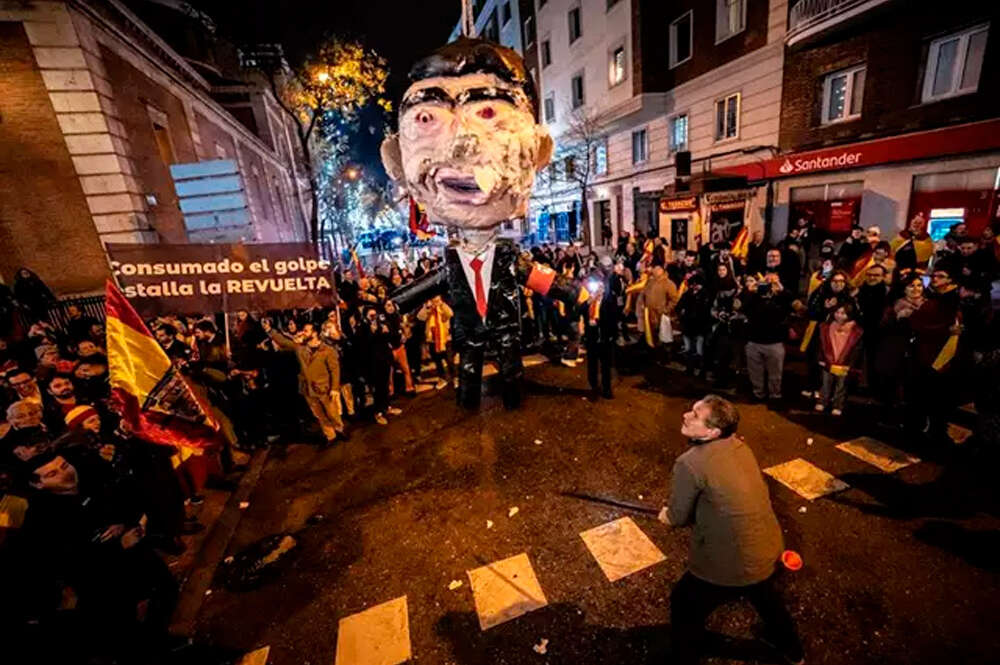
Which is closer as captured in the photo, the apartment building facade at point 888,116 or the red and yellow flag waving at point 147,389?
the red and yellow flag waving at point 147,389

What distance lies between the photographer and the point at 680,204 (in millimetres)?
16188

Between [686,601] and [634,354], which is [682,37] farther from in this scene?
[686,601]

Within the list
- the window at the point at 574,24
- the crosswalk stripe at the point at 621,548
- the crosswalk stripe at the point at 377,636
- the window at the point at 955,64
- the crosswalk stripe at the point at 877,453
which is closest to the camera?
the crosswalk stripe at the point at 377,636

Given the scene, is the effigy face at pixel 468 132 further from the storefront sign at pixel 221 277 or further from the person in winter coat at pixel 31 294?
the person in winter coat at pixel 31 294

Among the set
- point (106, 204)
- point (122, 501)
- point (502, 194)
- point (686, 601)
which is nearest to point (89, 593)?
point (122, 501)

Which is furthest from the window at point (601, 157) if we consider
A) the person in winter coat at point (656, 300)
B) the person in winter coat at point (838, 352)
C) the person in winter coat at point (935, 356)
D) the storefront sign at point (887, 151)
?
the person in winter coat at point (935, 356)

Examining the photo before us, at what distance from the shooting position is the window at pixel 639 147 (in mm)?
19803

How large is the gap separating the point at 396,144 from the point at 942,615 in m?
5.38

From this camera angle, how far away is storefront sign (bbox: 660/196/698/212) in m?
15.7

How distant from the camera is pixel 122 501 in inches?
121

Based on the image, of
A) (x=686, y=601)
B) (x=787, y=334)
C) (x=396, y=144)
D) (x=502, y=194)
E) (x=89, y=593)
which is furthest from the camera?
(x=787, y=334)

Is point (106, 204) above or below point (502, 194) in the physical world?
above

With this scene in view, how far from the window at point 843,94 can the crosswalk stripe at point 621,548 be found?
14.2m

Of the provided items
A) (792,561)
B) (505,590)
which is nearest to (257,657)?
(505,590)
